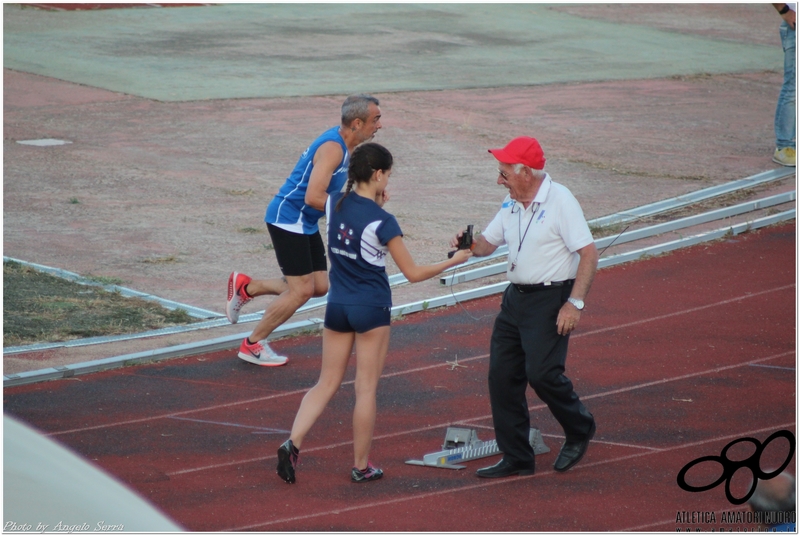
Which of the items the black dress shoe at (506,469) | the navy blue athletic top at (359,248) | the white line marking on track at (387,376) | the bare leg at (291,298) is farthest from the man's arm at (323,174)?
the black dress shoe at (506,469)

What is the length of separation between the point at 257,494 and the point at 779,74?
1878 centimetres

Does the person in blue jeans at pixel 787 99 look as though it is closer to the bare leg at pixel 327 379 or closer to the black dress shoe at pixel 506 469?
the black dress shoe at pixel 506 469

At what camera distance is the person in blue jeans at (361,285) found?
5.63 metres

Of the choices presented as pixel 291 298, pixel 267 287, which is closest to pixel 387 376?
pixel 291 298

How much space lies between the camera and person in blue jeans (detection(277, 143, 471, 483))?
222 inches

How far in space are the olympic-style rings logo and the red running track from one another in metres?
0.05

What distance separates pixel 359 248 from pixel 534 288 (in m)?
0.98

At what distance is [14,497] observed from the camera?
2.89 meters

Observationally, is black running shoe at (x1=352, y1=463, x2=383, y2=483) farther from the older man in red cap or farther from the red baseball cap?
the red baseball cap

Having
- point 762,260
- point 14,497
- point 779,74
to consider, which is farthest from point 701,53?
point 14,497

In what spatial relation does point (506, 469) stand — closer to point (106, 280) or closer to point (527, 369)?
point (527, 369)

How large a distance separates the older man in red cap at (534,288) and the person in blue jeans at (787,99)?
7.66 m

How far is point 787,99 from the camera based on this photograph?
12977mm

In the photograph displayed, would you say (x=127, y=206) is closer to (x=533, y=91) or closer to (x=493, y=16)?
(x=533, y=91)
